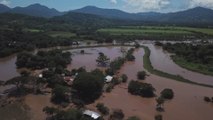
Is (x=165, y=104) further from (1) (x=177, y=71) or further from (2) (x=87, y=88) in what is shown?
(1) (x=177, y=71)

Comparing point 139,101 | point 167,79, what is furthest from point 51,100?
point 167,79

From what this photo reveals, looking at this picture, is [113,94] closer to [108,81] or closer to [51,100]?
[108,81]

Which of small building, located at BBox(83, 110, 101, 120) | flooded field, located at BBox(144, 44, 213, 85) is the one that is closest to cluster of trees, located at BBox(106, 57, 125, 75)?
flooded field, located at BBox(144, 44, 213, 85)

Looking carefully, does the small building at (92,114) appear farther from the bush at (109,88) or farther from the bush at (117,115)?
the bush at (109,88)

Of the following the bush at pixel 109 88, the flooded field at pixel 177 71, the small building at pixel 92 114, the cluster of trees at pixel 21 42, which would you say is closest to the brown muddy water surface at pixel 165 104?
the bush at pixel 109 88

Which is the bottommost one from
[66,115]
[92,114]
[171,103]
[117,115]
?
[171,103]

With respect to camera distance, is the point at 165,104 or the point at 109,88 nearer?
the point at 165,104

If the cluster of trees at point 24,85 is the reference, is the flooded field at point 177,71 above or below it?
below

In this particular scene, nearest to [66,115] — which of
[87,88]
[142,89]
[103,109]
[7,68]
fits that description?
[103,109]

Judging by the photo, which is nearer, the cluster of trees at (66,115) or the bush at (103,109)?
the cluster of trees at (66,115)
